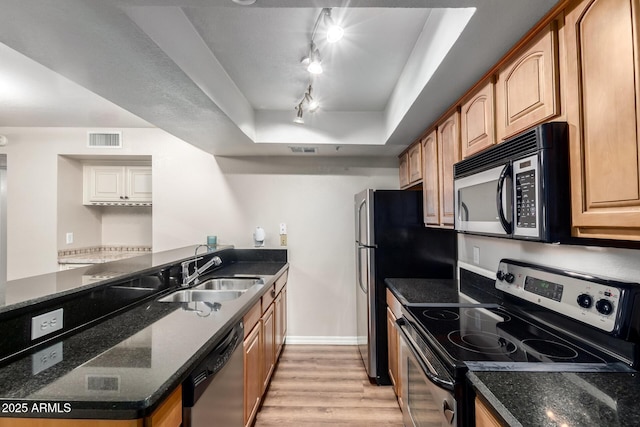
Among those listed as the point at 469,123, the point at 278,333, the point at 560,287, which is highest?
the point at 469,123

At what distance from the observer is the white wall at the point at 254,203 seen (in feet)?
11.5

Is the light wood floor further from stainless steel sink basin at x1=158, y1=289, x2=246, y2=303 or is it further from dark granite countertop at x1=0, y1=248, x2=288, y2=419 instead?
dark granite countertop at x1=0, y1=248, x2=288, y2=419

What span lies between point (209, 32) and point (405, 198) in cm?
188

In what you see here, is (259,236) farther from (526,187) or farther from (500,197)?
(526,187)

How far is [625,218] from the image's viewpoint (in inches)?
32.8

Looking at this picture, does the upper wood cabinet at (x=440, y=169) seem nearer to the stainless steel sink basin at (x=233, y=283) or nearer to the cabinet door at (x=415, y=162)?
the cabinet door at (x=415, y=162)

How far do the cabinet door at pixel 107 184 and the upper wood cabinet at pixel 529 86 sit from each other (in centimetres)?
408

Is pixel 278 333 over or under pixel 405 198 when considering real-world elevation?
under

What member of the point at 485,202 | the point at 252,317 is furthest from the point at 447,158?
the point at 252,317

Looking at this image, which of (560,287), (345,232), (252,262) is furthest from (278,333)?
(560,287)

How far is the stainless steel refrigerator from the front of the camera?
2.58 meters

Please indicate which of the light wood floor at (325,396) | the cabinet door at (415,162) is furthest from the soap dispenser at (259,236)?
the cabinet door at (415,162)

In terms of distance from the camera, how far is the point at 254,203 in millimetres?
3539

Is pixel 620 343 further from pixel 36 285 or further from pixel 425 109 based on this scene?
pixel 36 285
